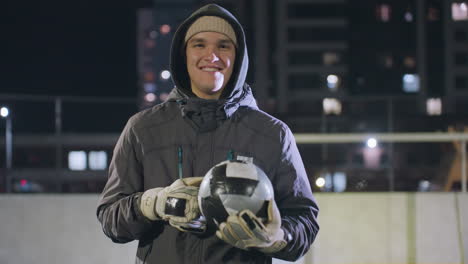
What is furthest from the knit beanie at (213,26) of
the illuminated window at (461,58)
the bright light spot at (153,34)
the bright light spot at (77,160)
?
the bright light spot at (153,34)

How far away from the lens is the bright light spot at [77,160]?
10.4 metres

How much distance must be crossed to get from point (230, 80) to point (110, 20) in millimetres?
84168

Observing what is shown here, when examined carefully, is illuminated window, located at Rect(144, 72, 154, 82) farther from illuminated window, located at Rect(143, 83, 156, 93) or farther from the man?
the man

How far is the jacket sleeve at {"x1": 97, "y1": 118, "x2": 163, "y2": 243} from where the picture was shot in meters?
3.14

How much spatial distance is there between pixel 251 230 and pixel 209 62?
1019 mm

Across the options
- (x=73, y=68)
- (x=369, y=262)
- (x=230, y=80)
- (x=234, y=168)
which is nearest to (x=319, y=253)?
(x=369, y=262)

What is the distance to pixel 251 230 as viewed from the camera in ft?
8.94

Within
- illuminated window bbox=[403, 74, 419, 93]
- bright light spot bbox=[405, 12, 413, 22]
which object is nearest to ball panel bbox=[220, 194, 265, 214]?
illuminated window bbox=[403, 74, 419, 93]

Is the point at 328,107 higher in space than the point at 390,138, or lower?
higher

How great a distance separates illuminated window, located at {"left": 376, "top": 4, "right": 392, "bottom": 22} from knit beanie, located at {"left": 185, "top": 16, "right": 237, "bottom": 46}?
76.9 meters

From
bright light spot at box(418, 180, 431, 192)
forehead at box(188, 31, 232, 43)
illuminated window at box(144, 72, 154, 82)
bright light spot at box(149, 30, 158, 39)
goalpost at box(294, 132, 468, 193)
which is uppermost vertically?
bright light spot at box(149, 30, 158, 39)

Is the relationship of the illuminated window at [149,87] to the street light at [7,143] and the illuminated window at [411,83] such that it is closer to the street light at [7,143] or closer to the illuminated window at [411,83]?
the illuminated window at [411,83]

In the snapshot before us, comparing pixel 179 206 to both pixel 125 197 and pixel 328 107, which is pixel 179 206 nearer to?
pixel 125 197

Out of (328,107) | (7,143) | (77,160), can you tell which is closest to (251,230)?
(7,143)
